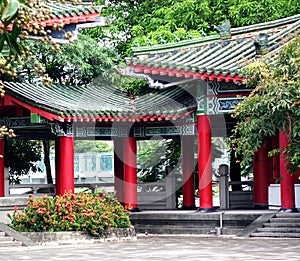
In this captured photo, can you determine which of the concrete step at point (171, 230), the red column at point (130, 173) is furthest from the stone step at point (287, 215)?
the red column at point (130, 173)

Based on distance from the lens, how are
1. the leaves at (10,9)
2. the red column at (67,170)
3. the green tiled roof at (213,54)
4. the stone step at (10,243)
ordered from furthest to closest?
the red column at (67,170) → the green tiled roof at (213,54) → the stone step at (10,243) → the leaves at (10,9)

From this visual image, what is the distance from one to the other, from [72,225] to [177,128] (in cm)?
491

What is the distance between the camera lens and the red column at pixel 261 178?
21.9 meters

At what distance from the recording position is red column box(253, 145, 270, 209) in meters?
21.9

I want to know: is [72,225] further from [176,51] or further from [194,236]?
[176,51]

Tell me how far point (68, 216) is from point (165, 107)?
14.3 ft

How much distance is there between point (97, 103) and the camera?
66.5 ft

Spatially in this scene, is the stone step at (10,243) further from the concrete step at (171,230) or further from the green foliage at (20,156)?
the green foliage at (20,156)

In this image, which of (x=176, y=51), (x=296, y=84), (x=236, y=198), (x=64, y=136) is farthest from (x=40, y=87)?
(x=296, y=84)

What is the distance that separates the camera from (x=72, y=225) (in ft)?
55.4

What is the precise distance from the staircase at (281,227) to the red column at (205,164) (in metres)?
1.87

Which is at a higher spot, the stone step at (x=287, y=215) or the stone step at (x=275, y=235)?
the stone step at (x=287, y=215)

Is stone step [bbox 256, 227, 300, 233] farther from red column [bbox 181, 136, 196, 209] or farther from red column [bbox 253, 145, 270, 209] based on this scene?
red column [bbox 181, 136, 196, 209]

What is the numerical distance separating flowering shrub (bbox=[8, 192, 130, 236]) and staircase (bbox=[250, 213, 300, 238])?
9.96 ft
